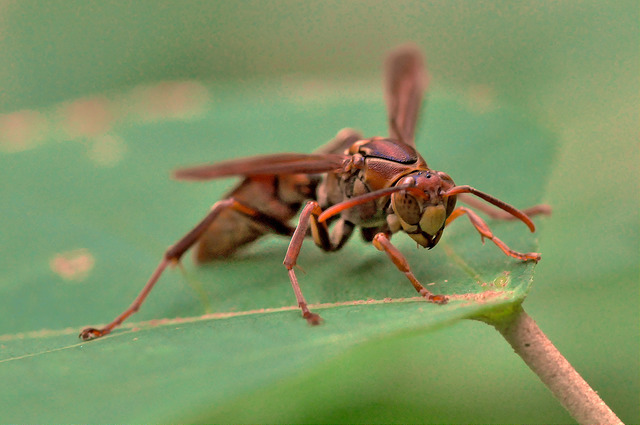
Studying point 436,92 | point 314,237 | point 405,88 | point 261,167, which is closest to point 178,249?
point 261,167

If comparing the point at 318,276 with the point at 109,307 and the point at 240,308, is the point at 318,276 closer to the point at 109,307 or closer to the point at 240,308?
the point at 240,308

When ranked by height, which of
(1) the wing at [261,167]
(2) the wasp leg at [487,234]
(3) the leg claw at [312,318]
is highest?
(1) the wing at [261,167]

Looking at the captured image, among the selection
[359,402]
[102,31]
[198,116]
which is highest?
[102,31]

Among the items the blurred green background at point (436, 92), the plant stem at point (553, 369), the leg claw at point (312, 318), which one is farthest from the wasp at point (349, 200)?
the blurred green background at point (436, 92)

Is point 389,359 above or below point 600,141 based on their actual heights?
below

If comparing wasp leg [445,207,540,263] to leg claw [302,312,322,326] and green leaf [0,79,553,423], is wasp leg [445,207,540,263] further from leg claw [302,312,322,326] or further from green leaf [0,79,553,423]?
leg claw [302,312,322,326]

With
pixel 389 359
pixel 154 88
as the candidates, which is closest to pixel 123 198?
pixel 154 88

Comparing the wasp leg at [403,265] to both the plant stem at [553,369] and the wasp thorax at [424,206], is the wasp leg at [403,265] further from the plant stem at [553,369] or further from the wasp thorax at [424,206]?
the plant stem at [553,369]

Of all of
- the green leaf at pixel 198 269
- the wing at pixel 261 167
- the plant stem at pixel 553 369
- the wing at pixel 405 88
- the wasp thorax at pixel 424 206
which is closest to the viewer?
the green leaf at pixel 198 269
